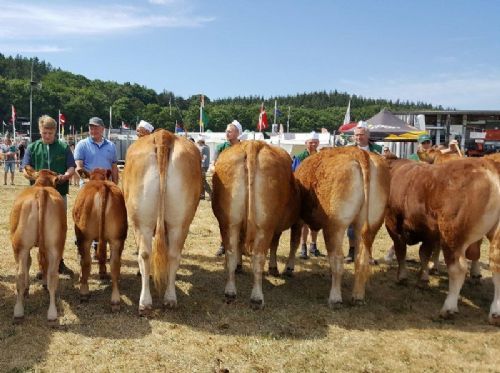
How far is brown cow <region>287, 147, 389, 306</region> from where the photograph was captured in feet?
16.6

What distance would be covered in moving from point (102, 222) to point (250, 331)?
1981mm

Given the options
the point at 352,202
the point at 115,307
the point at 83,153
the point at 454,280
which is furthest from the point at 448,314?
the point at 83,153

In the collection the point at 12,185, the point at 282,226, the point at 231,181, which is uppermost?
the point at 231,181

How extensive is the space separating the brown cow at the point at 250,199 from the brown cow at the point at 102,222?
3.65ft

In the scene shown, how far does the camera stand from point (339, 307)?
526cm

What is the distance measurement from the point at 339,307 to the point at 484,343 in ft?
5.03

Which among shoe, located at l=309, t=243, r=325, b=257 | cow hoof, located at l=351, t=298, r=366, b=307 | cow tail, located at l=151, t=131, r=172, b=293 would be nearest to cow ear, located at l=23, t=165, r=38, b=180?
cow tail, located at l=151, t=131, r=172, b=293

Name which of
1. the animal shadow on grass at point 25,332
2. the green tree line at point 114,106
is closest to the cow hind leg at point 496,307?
the animal shadow on grass at point 25,332

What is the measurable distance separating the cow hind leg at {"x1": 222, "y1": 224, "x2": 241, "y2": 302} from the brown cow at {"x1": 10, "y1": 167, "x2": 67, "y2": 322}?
178cm

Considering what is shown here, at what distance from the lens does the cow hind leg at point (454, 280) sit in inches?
195

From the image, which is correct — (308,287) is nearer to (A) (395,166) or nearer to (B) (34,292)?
(A) (395,166)

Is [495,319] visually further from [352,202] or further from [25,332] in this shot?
[25,332]

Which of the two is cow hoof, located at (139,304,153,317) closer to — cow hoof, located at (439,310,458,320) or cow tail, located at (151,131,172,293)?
cow tail, located at (151,131,172,293)

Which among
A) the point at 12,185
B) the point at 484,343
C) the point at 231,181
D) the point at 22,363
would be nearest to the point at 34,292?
the point at 22,363
